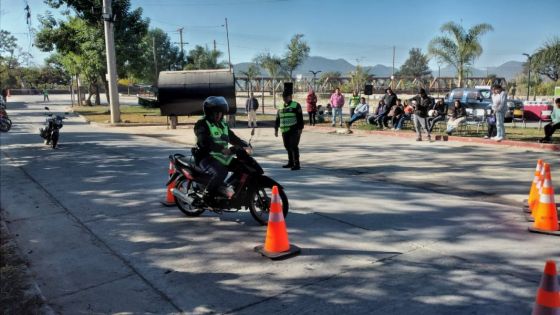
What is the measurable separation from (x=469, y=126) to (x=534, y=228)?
39.1 ft

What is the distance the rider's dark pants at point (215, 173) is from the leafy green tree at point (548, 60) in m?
29.5

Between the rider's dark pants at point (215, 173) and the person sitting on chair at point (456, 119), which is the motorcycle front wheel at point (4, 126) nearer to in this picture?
the rider's dark pants at point (215, 173)

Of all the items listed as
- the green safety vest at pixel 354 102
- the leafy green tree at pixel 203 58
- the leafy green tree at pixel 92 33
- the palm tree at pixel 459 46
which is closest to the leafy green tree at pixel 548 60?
the palm tree at pixel 459 46

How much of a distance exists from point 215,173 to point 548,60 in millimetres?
30348

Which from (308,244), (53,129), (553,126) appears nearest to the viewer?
(308,244)

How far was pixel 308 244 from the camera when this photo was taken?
17.9ft

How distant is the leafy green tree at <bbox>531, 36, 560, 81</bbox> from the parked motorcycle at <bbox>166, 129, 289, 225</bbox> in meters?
29.2

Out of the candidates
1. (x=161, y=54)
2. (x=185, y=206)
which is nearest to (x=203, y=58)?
(x=161, y=54)

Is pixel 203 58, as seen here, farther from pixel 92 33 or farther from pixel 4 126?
pixel 4 126

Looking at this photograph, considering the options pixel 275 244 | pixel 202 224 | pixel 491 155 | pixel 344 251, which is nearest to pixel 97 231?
pixel 202 224

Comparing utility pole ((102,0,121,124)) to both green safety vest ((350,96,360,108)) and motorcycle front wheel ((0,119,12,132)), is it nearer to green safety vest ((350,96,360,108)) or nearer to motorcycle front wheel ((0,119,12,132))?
motorcycle front wheel ((0,119,12,132))

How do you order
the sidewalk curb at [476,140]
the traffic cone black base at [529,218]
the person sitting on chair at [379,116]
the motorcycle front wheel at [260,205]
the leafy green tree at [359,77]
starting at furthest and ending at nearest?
1. the leafy green tree at [359,77]
2. the person sitting on chair at [379,116]
3. the sidewalk curb at [476,140]
4. the traffic cone black base at [529,218]
5. the motorcycle front wheel at [260,205]

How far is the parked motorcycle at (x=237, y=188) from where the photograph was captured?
19.4 ft

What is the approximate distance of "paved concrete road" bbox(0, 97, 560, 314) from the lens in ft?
13.4
